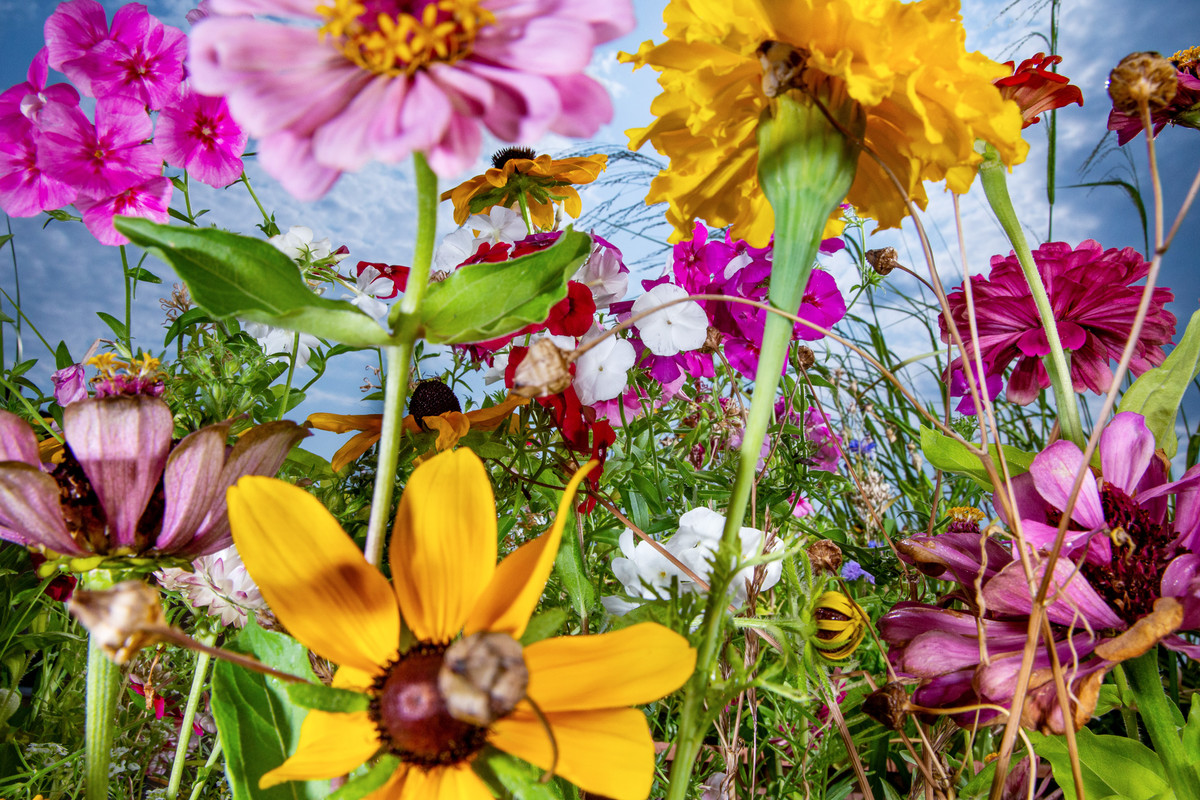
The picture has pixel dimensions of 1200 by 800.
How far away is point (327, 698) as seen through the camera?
242 millimetres

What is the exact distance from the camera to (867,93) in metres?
0.30

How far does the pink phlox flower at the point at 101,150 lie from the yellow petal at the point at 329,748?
39cm

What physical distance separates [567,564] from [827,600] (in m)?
0.17

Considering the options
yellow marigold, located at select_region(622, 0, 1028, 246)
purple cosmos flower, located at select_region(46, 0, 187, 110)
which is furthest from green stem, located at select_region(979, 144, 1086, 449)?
→ purple cosmos flower, located at select_region(46, 0, 187, 110)

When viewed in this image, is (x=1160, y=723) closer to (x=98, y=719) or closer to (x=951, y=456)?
(x=951, y=456)

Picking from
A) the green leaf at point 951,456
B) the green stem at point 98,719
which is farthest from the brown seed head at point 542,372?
the green leaf at point 951,456

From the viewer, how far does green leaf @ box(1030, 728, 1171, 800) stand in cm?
46

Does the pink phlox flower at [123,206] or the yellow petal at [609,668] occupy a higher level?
the pink phlox flower at [123,206]

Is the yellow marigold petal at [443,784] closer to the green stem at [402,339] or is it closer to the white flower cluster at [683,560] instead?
the green stem at [402,339]

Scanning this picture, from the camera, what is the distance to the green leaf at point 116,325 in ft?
2.28

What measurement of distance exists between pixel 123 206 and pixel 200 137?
0.24 ft

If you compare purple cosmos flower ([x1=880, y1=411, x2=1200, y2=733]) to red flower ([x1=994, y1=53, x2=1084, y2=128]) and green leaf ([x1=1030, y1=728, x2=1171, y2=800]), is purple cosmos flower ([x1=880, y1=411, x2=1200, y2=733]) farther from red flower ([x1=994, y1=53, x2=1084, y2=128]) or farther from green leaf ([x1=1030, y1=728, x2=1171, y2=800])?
red flower ([x1=994, y1=53, x2=1084, y2=128])

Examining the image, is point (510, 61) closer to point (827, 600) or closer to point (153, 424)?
point (153, 424)

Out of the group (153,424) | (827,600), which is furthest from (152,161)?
(827,600)
